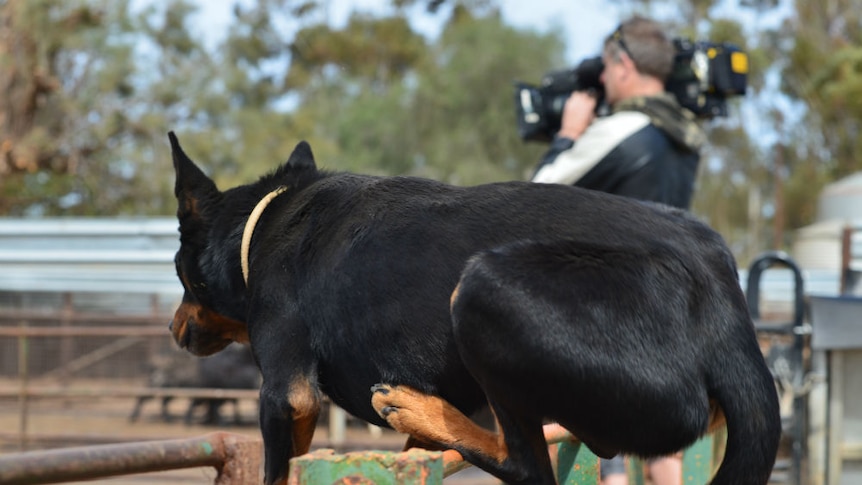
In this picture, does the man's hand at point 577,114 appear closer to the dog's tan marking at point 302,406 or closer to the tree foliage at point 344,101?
the dog's tan marking at point 302,406

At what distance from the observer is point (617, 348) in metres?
2.29

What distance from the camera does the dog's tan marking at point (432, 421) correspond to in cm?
248

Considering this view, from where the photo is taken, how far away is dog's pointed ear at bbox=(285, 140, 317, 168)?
3.25m

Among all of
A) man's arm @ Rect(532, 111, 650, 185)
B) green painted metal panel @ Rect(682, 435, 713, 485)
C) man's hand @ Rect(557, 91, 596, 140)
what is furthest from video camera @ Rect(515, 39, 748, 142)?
green painted metal panel @ Rect(682, 435, 713, 485)

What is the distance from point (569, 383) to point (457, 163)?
28.1 meters

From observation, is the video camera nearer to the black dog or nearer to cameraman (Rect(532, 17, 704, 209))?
cameraman (Rect(532, 17, 704, 209))

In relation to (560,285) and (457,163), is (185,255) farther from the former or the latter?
(457,163)

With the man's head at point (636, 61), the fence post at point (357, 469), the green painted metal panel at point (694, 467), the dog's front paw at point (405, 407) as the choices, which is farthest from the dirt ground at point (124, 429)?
the fence post at point (357, 469)

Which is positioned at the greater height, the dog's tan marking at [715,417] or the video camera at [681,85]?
the video camera at [681,85]

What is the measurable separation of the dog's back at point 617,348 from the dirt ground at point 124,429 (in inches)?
221

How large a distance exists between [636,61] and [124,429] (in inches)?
364

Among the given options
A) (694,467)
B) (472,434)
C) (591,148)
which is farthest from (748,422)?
(591,148)

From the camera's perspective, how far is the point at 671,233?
2545mm

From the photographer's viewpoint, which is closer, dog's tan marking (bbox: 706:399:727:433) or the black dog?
the black dog
